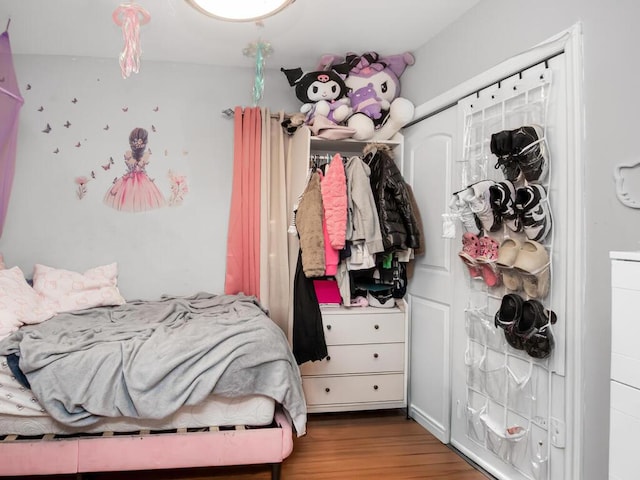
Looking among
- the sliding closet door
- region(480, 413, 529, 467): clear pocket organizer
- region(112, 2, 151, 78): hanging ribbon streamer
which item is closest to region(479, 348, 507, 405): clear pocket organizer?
region(480, 413, 529, 467): clear pocket organizer

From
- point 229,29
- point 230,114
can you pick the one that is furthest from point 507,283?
point 230,114

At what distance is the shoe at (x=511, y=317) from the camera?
1978 mm

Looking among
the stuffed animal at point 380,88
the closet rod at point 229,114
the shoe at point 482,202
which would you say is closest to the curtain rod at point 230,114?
the closet rod at point 229,114

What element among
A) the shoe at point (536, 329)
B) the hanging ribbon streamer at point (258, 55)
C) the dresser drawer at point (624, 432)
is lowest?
the dresser drawer at point (624, 432)

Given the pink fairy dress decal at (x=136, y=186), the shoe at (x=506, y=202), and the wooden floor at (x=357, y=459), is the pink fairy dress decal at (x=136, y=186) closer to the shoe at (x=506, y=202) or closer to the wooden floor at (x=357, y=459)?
the wooden floor at (x=357, y=459)

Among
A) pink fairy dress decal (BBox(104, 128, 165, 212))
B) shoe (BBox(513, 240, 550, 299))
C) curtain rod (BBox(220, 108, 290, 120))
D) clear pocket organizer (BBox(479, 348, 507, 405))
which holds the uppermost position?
curtain rod (BBox(220, 108, 290, 120))

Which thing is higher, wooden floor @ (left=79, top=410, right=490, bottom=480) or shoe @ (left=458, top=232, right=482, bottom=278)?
shoe @ (left=458, top=232, right=482, bottom=278)

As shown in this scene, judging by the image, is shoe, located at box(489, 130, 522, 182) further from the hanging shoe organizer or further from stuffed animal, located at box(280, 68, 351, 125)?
stuffed animal, located at box(280, 68, 351, 125)

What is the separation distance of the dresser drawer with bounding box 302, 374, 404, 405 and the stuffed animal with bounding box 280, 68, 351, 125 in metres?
1.78

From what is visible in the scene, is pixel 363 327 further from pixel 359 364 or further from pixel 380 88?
pixel 380 88

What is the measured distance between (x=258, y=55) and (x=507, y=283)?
6.32 ft

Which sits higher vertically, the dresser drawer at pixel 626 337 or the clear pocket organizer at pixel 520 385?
the dresser drawer at pixel 626 337

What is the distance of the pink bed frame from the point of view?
199cm

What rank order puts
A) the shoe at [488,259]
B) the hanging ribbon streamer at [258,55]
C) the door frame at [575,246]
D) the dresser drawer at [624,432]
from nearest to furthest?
the dresser drawer at [624,432], the door frame at [575,246], the shoe at [488,259], the hanging ribbon streamer at [258,55]
